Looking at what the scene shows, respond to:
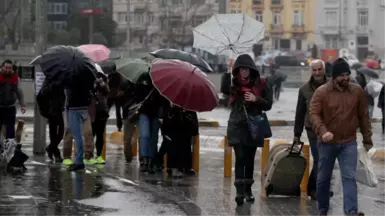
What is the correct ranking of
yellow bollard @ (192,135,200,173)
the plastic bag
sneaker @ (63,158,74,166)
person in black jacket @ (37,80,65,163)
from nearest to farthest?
the plastic bag, yellow bollard @ (192,135,200,173), sneaker @ (63,158,74,166), person in black jacket @ (37,80,65,163)

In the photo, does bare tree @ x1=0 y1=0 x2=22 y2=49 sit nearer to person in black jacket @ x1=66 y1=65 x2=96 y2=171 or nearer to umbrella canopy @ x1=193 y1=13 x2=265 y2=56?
umbrella canopy @ x1=193 y1=13 x2=265 y2=56

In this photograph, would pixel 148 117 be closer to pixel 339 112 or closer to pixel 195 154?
pixel 195 154

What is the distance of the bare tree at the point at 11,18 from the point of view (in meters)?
46.1

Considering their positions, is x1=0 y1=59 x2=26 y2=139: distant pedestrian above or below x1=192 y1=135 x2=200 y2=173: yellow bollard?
above

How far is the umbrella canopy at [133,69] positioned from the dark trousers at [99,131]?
3.99 ft

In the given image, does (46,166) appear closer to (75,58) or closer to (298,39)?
(75,58)

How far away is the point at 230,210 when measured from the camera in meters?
11.2

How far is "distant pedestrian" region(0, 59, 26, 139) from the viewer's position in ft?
49.5

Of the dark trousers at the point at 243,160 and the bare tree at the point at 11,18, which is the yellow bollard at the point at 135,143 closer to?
the dark trousers at the point at 243,160

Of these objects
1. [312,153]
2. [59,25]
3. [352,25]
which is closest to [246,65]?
[312,153]

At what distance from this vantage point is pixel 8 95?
15172mm

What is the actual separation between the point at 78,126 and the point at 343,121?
534 centimetres

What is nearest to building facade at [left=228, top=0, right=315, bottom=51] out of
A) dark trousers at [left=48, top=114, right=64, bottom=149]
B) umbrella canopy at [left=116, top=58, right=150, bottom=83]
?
dark trousers at [left=48, top=114, right=64, bottom=149]

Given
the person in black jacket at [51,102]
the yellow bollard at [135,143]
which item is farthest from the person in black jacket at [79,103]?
the yellow bollard at [135,143]
